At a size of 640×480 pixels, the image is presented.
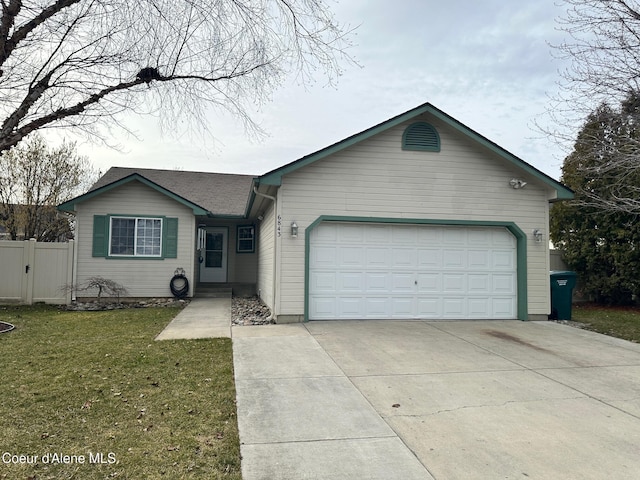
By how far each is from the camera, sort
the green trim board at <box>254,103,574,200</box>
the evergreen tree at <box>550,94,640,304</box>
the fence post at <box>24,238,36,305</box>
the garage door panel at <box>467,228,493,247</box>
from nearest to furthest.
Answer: the green trim board at <box>254,103,574,200</box>
the garage door panel at <box>467,228,493,247</box>
the fence post at <box>24,238,36,305</box>
the evergreen tree at <box>550,94,640,304</box>

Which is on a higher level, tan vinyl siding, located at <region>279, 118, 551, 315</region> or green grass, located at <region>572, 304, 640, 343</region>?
tan vinyl siding, located at <region>279, 118, 551, 315</region>

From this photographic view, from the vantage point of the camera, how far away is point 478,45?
9242 millimetres

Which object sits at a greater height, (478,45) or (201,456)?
(478,45)

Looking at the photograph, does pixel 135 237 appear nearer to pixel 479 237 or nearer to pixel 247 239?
pixel 247 239

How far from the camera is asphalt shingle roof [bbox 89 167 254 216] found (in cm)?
1512

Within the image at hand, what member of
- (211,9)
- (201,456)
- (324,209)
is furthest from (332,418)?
(211,9)

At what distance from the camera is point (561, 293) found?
10.2 metres

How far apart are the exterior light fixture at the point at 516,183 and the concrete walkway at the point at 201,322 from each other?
7.05 metres

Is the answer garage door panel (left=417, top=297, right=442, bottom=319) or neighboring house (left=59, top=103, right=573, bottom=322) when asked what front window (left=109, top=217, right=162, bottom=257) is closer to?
neighboring house (left=59, top=103, right=573, bottom=322)

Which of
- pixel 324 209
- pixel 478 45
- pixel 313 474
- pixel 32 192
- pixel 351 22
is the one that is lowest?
pixel 313 474

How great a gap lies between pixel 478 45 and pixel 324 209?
193 inches

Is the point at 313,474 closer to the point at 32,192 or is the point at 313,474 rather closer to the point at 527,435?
the point at 527,435

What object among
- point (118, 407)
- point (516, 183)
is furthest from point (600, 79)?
point (118, 407)

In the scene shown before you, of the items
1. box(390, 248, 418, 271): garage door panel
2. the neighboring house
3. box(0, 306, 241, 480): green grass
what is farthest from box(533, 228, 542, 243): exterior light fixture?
box(0, 306, 241, 480): green grass
